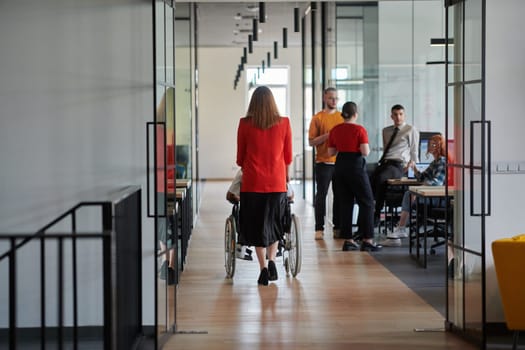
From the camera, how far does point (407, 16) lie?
11016mm

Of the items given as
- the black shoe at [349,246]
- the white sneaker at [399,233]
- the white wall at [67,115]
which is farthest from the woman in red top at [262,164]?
the white sneaker at [399,233]

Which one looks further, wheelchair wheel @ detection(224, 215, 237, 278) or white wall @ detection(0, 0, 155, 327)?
wheelchair wheel @ detection(224, 215, 237, 278)

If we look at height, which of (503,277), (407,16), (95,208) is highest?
(407,16)

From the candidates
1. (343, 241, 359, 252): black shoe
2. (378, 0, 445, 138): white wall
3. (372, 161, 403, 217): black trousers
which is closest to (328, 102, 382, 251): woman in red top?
(343, 241, 359, 252): black shoe

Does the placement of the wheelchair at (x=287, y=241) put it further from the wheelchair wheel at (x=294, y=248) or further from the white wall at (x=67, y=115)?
the white wall at (x=67, y=115)

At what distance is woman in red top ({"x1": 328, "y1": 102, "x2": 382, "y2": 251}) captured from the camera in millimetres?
8656

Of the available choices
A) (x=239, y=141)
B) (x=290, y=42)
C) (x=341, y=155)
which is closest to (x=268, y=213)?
(x=239, y=141)

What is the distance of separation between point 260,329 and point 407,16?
21.0ft

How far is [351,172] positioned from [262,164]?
210 centimetres

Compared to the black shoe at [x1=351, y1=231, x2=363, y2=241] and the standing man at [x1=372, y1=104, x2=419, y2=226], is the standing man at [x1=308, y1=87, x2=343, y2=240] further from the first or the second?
the standing man at [x1=372, y1=104, x2=419, y2=226]

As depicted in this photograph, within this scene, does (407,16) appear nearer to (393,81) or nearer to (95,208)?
(393,81)

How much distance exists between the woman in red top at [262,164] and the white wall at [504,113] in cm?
193

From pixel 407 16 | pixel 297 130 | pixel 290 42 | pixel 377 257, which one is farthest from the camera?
pixel 297 130

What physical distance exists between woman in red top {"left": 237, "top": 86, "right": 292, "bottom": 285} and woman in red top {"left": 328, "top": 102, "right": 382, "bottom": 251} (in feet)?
5.88
